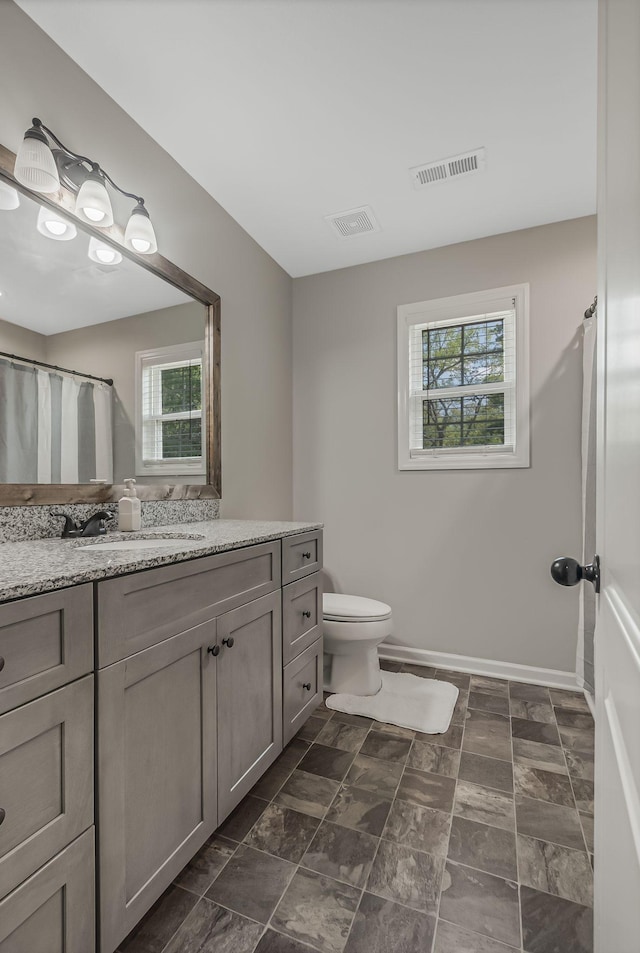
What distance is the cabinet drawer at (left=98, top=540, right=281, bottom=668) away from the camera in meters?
0.94

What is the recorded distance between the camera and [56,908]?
0.82 metres

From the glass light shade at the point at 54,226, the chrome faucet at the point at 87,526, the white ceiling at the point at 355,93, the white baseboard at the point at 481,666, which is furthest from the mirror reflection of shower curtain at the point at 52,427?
the white baseboard at the point at 481,666

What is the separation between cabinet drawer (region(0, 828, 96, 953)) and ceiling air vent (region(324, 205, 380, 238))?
2.59 meters

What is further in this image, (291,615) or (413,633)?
(413,633)

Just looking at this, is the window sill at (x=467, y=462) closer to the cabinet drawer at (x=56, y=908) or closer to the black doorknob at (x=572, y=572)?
the black doorknob at (x=572, y=572)

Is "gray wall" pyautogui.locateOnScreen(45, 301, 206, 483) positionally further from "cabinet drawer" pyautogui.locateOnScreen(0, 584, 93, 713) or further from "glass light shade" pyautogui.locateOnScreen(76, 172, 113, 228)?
"cabinet drawer" pyautogui.locateOnScreen(0, 584, 93, 713)

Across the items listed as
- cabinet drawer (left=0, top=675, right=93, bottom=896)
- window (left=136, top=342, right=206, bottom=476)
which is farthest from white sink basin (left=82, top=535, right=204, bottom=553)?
cabinet drawer (left=0, top=675, right=93, bottom=896)

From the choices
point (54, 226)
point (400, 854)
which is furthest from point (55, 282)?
point (400, 854)

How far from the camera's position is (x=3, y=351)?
132cm

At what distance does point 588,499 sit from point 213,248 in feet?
7.13

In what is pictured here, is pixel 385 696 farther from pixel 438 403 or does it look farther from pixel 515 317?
pixel 515 317

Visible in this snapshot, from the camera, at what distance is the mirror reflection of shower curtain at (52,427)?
1.34 metres

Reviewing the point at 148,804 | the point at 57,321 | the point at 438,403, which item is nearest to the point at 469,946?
the point at 148,804

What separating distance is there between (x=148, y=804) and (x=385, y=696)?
1.46 metres
